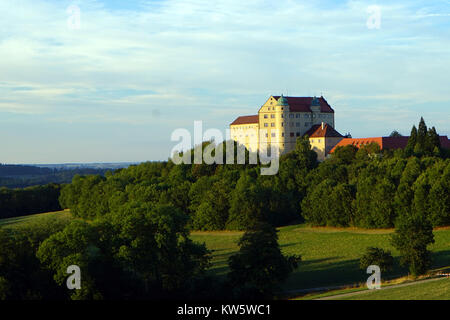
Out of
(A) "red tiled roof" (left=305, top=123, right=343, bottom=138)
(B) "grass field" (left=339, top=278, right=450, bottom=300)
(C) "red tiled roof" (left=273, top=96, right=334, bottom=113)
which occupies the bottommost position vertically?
(B) "grass field" (left=339, top=278, right=450, bottom=300)

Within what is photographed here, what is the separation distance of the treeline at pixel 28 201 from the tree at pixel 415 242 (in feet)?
324

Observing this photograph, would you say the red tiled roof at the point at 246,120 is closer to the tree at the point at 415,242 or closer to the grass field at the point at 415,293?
the tree at the point at 415,242

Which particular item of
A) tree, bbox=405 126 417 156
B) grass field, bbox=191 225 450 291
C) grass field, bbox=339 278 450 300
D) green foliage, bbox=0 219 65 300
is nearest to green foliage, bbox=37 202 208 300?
green foliage, bbox=0 219 65 300

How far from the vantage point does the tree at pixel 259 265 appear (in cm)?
4159

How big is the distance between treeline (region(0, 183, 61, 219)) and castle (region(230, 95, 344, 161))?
153 ft

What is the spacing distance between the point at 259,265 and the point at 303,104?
83.2 metres

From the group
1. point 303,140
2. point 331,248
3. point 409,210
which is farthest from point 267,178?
point 331,248

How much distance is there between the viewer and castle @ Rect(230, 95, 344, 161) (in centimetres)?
11456

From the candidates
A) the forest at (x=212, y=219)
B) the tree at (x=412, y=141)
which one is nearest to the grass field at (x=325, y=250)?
the forest at (x=212, y=219)

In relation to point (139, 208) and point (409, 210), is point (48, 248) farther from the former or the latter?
point (409, 210)

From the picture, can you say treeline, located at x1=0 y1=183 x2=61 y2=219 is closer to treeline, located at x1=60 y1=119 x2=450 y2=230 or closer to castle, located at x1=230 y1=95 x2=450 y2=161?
treeline, located at x1=60 y1=119 x2=450 y2=230

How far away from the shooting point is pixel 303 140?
107m

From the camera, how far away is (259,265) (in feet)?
139
